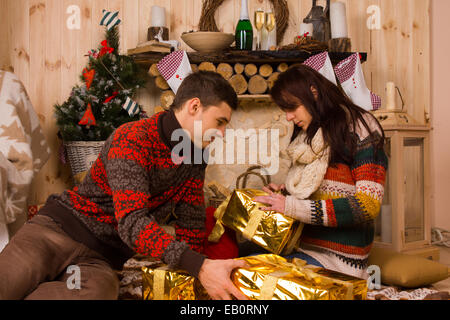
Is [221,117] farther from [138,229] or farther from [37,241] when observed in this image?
[37,241]

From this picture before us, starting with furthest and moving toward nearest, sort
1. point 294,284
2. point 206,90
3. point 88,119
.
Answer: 1. point 88,119
2. point 206,90
3. point 294,284

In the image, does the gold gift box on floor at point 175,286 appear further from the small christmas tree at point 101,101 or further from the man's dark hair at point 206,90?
the small christmas tree at point 101,101

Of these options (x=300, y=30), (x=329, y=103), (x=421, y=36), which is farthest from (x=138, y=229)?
(x=421, y=36)

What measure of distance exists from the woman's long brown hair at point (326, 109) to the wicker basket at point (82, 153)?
127 cm

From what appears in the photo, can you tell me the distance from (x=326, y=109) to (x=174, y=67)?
46.3 inches

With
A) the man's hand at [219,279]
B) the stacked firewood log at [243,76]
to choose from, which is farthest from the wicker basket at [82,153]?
the man's hand at [219,279]

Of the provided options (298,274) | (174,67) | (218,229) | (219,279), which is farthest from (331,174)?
(174,67)

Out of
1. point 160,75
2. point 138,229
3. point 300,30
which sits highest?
point 300,30

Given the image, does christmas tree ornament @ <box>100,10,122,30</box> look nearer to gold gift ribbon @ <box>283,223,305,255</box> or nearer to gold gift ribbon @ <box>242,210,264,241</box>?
gold gift ribbon @ <box>242,210,264,241</box>

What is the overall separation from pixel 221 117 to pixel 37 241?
0.69 m

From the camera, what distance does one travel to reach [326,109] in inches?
63.0

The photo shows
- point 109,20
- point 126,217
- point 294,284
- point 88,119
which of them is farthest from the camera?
point 109,20

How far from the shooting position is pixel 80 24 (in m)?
2.93

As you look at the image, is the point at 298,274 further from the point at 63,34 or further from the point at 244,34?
the point at 63,34
